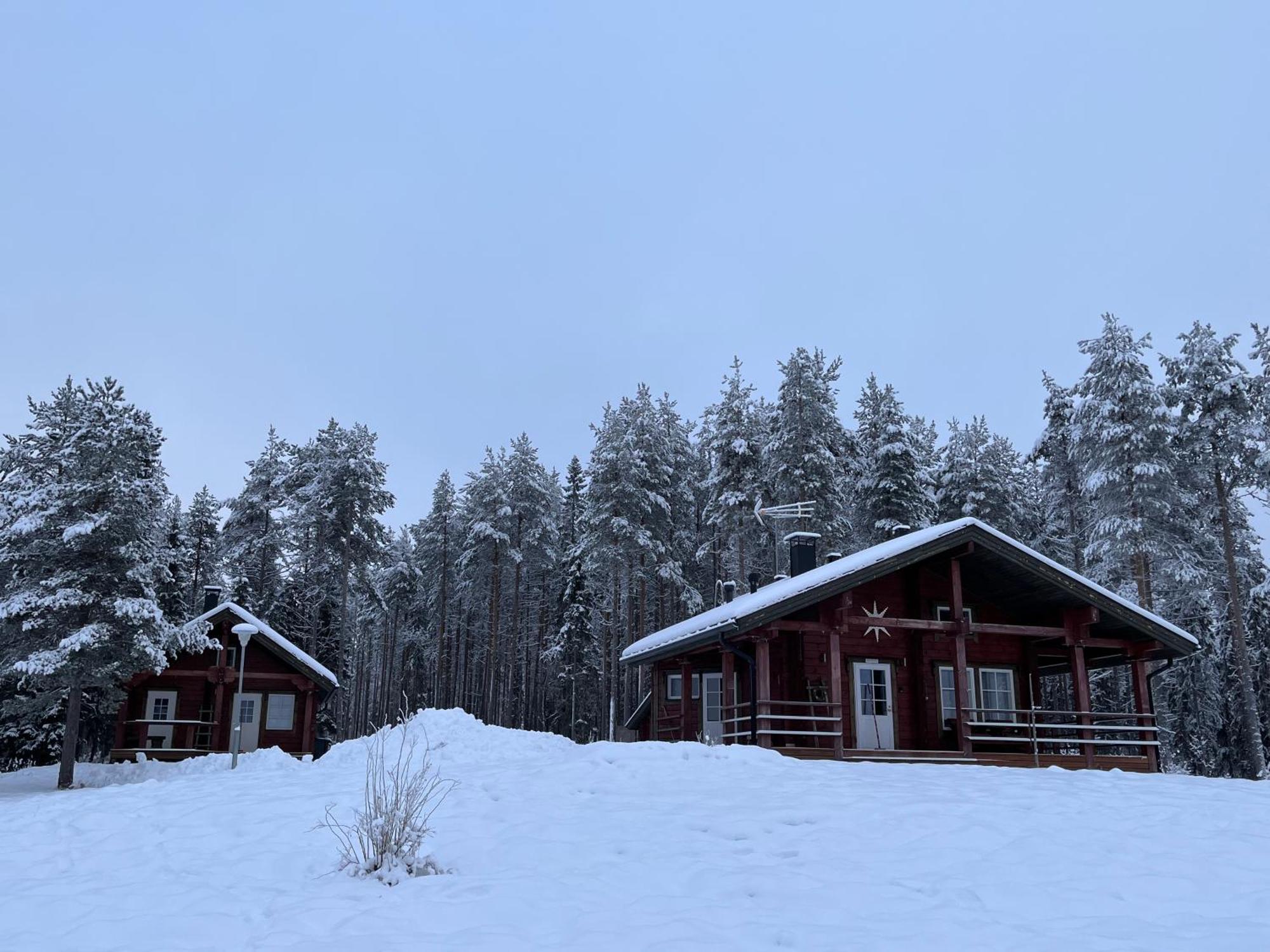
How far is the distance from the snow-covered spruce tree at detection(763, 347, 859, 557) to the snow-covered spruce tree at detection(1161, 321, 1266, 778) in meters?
10.6

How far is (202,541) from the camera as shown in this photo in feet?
139

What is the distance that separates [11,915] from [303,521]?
29.6 metres

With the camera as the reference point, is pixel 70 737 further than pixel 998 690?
No

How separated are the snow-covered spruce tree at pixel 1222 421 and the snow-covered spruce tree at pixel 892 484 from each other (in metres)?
8.48

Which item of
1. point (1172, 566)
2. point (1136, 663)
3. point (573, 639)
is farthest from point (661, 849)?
point (573, 639)

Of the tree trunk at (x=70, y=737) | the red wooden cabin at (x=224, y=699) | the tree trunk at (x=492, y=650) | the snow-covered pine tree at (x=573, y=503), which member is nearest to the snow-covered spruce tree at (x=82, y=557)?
the tree trunk at (x=70, y=737)

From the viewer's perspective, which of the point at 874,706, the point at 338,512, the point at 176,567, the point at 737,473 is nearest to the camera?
the point at 874,706

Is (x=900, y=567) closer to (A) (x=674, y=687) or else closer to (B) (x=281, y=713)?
(A) (x=674, y=687)

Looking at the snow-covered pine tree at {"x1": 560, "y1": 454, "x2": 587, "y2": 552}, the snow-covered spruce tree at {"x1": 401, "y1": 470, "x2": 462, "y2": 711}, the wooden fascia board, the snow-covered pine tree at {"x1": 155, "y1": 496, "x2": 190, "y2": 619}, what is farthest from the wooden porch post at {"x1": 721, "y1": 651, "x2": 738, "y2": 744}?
the snow-covered pine tree at {"x1": 560, "y1": 454, "x2": 587, "y2": 552}

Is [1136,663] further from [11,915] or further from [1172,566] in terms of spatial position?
[11,915]

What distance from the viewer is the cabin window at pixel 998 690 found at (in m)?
21.5

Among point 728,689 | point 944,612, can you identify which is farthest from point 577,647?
point 944,612

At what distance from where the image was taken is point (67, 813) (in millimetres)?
11594

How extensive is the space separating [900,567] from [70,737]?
750 inches
